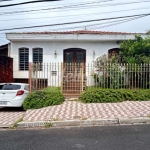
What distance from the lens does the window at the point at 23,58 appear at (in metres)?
14.3

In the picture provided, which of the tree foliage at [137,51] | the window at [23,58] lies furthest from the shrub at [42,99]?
the window at [23,58]

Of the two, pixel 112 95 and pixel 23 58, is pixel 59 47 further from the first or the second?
pixel 112 95

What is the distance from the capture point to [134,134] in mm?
5359

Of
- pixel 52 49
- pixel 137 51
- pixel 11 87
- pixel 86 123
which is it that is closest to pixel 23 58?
pixel 52 49

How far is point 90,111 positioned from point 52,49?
293 inches

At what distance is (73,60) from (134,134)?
9.55 metres

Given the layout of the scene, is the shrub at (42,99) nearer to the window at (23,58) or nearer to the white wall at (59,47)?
the white wall at (59,47)

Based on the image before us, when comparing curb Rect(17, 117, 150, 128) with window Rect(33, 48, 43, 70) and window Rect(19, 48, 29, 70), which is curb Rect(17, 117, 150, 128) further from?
window Rect(19, 48, 29, 70)

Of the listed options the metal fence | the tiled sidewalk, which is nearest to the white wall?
the metal fence

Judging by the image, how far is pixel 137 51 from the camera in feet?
38.8

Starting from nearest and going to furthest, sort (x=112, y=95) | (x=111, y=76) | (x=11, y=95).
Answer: (x=11, y=95)
(x=112, y=95)
(x=111, y=76)

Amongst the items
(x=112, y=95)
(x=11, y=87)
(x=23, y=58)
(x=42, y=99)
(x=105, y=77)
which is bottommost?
(x=42, y=99)

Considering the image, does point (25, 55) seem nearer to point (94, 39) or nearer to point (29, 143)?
point (94, 39)

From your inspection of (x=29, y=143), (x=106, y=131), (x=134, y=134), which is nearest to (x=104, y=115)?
(x=106, y=131)
